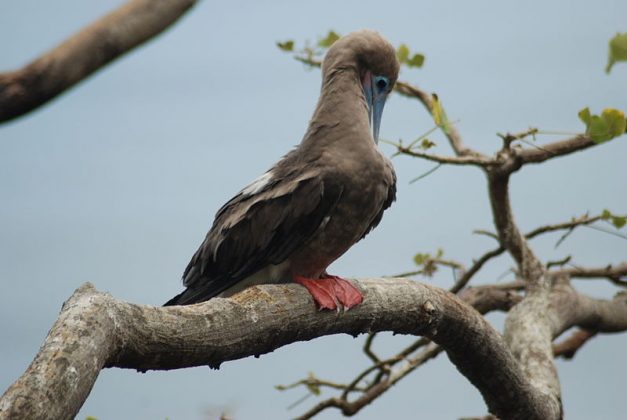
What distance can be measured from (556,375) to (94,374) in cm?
331

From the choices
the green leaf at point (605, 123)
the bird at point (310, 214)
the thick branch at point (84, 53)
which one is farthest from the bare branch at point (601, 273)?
the thick branch at point (84, 53)

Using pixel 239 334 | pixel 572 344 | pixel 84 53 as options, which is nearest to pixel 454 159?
pixel 572 344

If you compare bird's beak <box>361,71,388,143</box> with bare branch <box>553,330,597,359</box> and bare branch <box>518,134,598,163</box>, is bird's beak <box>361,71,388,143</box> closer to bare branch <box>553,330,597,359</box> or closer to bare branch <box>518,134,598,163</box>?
bare branch <box>518,134,598,163</box>

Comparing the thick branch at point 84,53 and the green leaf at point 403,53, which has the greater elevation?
the green leaf at point 403,53

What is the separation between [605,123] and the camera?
16.8 feet

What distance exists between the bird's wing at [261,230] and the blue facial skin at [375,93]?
665mm

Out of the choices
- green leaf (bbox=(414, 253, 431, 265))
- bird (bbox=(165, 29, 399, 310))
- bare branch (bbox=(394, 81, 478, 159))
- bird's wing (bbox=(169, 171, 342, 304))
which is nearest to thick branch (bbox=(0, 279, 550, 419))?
bird (bbox=(165, 29, 399, 310))

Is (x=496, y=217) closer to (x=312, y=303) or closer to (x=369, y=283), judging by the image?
(x=369, y=283)

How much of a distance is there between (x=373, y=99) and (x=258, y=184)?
0.77 m

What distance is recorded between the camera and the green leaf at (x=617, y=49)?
4543mm

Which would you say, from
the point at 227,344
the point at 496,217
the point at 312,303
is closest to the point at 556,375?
the point at 496,217

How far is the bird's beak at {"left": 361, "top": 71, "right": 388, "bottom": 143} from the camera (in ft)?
15.8

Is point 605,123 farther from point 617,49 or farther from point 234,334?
point 234,334

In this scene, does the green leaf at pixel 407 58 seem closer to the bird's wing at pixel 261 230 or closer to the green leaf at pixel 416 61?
the green leaf at pixel 416 61
